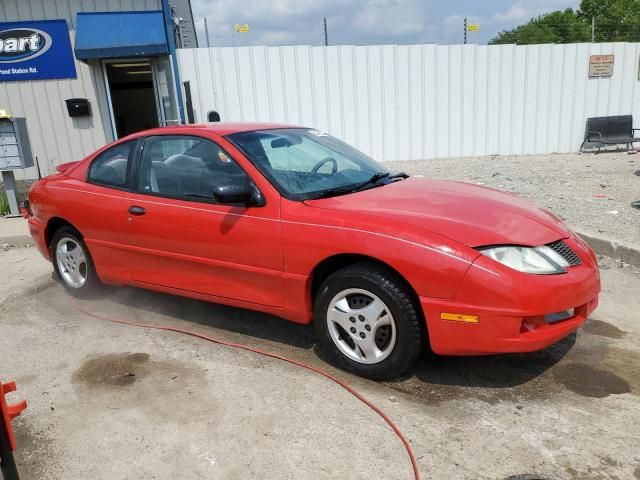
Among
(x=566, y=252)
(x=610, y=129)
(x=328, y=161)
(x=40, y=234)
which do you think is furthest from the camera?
(x=610, y=129)

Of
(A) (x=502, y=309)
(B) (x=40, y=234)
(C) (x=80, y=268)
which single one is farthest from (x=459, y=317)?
(B) (x=40, y=234)

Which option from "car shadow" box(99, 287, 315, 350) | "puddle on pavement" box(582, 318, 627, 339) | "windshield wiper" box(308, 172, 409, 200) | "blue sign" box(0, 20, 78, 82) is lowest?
"puddle on pavement" box(582, 318, 627, 339)

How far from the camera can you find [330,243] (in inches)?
124

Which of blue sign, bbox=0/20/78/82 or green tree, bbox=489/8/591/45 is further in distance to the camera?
green tree, bbox=489/8/591/45

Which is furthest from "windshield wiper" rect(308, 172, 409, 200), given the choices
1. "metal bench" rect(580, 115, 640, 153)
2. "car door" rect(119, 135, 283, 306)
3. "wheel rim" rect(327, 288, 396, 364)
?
"metal bench" rect(580, 115, 640, 153)

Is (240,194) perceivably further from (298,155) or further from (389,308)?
(389,308)

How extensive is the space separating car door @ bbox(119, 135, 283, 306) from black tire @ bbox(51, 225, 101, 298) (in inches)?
24.2

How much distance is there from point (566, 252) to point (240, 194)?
6.53ft

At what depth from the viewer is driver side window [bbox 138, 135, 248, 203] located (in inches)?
146

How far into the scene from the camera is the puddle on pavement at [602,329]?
3.79 metres

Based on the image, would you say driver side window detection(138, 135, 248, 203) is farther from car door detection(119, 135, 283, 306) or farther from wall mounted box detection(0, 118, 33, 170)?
wall mounted box detection(0, 118, 33, 170)

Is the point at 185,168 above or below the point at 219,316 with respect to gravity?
above

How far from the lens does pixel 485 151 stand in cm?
1212

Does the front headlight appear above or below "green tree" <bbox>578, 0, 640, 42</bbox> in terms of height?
below
